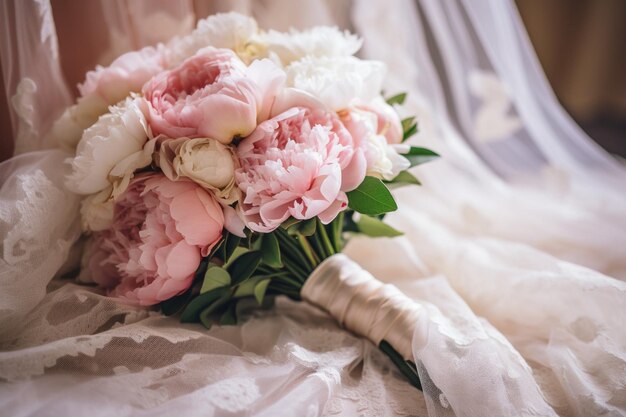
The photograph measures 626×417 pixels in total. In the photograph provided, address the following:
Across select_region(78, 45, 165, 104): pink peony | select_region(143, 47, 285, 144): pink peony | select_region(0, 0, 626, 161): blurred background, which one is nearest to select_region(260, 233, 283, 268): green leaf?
select_region(143, 47, 285, 144): pink peony

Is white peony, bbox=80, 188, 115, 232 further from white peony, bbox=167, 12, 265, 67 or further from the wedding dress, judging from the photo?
white peony, bbox=167, 12, 265, 67

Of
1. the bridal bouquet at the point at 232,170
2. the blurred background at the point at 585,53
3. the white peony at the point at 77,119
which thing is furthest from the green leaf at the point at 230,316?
the blurred background at the point at 585,53

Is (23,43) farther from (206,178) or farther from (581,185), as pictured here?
(581,185)

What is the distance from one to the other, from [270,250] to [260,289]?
0.09 meters

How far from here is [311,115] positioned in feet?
1.74

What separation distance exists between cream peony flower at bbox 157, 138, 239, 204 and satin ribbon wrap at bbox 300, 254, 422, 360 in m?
0.17

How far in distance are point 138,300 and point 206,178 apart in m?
0.16

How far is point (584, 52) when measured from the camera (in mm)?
1945

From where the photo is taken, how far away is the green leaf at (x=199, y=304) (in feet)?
1.86

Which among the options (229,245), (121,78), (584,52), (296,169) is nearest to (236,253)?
(229,245)

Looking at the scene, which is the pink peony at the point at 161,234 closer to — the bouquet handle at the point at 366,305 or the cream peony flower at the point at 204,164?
the cream peony flower at the point at 204,164

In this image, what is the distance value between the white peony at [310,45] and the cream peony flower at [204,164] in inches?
6.2

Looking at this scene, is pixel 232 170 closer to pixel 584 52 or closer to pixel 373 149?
pixel 373 149

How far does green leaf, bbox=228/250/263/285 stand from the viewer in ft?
1.85
